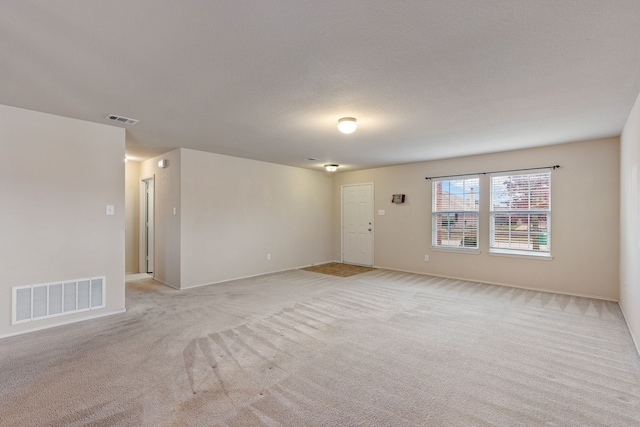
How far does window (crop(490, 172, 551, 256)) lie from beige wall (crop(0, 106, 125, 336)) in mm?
6096

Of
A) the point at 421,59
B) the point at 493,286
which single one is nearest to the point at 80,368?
the point at 421,59

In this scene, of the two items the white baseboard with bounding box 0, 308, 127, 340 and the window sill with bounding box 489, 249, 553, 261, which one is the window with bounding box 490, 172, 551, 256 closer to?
the window sill with bounding box 489, 249, 553, 261

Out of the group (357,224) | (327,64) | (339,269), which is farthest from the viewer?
(357,224)

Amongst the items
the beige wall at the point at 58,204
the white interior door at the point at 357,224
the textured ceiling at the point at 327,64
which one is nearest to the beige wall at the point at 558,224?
the textured ceiling at the point at 327,64

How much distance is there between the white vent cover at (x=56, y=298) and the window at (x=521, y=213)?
20.6 feet

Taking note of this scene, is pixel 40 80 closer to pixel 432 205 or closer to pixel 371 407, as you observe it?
pixel 371 407

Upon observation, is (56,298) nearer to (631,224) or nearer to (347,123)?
(347,123)

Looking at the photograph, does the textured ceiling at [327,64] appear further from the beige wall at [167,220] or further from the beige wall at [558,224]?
the beige wall at [167,220]

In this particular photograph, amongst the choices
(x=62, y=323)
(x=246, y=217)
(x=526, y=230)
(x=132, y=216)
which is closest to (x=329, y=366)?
(x=62, y=323)

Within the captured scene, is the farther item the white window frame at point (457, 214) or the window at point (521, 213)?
the white window frame at point (457, 214)

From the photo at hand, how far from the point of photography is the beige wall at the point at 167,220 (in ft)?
16.8

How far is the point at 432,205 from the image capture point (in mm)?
6238

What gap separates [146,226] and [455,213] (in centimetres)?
644

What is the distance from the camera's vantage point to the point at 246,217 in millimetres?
6031
